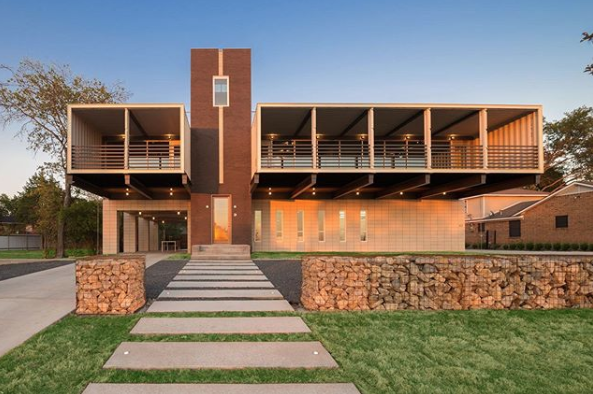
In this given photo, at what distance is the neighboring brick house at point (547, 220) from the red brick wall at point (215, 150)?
2202 centimetres

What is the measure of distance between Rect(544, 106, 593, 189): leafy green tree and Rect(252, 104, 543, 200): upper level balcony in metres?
23.7

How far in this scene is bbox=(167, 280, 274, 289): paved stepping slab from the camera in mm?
8102

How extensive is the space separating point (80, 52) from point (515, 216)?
3244 cm

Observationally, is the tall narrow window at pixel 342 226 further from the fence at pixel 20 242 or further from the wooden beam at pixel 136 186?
the fence at pixel 20 242

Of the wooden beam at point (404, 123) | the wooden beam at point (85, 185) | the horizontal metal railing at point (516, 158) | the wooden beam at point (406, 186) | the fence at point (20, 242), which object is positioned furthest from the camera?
the fence at point (20, 242)

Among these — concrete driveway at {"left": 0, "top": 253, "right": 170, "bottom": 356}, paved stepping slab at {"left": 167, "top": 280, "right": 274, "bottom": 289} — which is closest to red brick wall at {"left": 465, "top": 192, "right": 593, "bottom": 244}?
paved stepping slab at {"left": 167, "top": 280, "right": 274, "bottom": 289}

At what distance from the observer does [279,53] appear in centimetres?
2211

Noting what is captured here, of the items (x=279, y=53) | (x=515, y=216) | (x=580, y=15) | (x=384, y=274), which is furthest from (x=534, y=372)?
(x=515, y=216)

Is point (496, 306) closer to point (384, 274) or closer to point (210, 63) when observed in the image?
point (384, 274)

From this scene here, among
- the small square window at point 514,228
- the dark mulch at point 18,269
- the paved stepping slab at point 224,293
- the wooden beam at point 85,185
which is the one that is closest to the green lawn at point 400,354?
the paved stepping slab at point 224,293

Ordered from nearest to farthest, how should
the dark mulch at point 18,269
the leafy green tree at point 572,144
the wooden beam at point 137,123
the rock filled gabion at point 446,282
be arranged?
the rock filled gabion at point 446,282 < the dark mulch at point 18,269 < the wooden beam at point 137,123 < the leafy green tree at point 572,144

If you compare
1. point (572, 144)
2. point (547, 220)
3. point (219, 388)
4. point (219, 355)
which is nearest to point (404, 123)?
point (547, 220)

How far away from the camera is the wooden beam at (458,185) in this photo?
16211mm

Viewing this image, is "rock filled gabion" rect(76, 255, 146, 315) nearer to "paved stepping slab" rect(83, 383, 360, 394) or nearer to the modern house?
"paved stepping slab" rect(83, 383, 360, 394)
